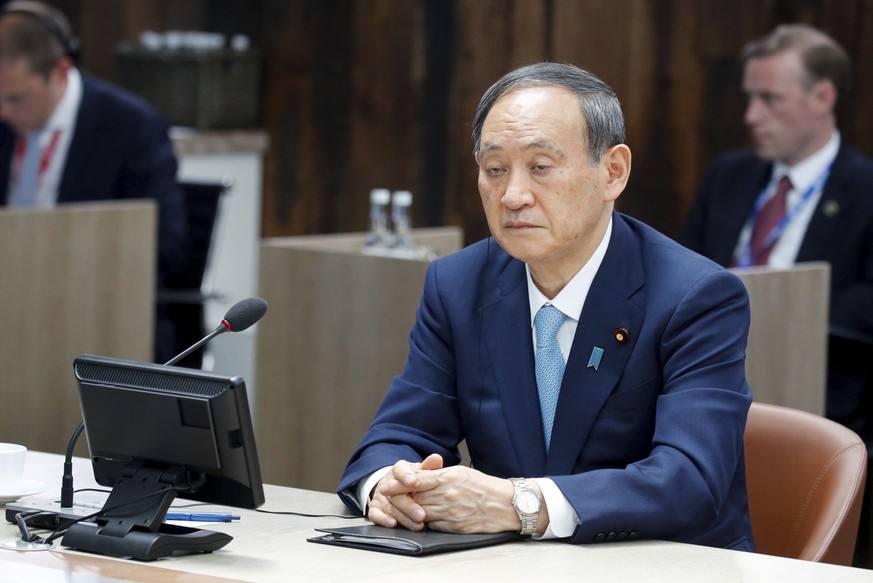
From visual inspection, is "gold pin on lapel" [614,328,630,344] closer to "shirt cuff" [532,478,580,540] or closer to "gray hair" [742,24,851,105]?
"shirt cuff" [532,478,580,540]

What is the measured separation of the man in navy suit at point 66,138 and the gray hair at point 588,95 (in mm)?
2465

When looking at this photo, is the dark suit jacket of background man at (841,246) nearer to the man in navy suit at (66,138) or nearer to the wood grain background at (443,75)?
the wood grain background at (443,75)

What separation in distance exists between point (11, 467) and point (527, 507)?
781mm

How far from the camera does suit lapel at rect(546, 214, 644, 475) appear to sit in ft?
6.80

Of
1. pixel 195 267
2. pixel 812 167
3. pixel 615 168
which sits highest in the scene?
pixel 615 168

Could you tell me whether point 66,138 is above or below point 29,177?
above

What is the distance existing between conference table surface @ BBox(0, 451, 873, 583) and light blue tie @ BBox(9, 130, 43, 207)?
2661mm

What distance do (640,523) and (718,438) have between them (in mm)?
180

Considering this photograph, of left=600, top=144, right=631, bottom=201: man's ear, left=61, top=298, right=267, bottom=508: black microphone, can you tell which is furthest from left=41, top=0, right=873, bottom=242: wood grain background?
left=61, top=298, right=267, bottom=508: black microphone

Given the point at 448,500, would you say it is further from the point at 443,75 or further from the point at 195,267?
the point at 443,75

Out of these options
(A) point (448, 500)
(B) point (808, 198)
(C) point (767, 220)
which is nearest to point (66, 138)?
(C) point (767, 220)

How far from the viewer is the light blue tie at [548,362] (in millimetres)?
2137

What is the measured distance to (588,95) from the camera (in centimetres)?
207

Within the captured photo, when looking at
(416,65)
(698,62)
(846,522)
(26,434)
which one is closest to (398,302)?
(26,434)
